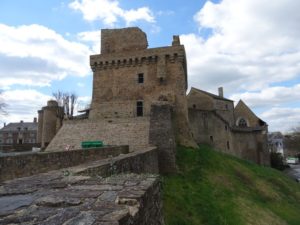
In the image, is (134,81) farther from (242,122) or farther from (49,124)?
(242,122)

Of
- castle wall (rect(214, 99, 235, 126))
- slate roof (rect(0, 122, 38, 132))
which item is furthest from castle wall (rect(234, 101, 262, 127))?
slate roof (rect(0, 122, 38, 132))

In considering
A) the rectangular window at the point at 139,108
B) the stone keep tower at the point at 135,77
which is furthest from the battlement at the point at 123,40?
the rectangular window at the point at 139,108

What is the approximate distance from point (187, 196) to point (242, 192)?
16.0ft

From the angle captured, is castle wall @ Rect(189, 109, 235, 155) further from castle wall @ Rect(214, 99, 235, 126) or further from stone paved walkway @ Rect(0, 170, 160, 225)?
stone paved walkway @ Rect(0, 170, 160, 225)

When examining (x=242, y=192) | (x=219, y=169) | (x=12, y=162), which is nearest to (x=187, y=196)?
(x=242, y=192)

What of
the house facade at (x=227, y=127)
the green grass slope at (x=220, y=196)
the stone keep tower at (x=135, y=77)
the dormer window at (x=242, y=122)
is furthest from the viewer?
the dormer window at (x=242, y=122)

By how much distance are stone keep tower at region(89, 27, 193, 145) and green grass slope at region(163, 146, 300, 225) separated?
3810 millimetres

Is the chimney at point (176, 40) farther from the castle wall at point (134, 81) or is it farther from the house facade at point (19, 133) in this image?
the house facade at point (19, 133)

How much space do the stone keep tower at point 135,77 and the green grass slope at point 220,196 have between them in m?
3.81

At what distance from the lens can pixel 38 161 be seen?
10727 millimetres

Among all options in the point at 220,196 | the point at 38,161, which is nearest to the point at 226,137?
the point at 220,196

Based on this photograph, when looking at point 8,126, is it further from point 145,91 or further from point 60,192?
point 60,192

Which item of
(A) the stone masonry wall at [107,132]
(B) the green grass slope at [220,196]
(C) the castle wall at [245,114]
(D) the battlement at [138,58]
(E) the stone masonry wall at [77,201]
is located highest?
(D) the battlement at [138,58]

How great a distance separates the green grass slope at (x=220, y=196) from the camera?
501 inches
